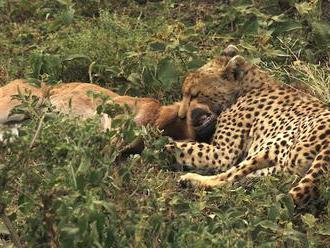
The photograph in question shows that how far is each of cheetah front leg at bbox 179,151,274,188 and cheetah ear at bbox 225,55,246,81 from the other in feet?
3.10

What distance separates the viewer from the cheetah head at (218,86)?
6.95m

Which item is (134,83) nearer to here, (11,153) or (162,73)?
(162,73)

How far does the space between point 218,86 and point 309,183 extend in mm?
1661

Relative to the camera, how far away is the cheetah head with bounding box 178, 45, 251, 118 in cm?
695

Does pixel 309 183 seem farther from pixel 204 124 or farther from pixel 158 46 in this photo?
pixel 158 46

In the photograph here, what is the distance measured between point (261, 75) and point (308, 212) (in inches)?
70.5

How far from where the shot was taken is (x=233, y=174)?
615 cm

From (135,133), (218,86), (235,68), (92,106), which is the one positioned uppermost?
(135,133)

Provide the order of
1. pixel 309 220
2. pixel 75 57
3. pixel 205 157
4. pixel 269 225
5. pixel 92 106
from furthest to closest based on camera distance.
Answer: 1. pixel 75 57
2. pixel 92 106
3. pixel 205 157
4. pixel 309 220
5. pixel 269 225

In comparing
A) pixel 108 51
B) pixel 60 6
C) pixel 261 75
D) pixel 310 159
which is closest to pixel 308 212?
pixel 310 159

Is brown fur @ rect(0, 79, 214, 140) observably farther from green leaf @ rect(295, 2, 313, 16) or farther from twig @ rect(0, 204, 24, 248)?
twig @ rect(0, 204, 24, 248)

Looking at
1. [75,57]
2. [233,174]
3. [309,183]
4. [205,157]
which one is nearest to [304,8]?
[75,57]

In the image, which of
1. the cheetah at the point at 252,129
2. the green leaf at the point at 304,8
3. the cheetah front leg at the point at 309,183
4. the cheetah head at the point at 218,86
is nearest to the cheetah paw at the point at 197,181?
the cheetah at the point at 252,129

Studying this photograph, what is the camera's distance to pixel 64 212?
3953 millimetres
